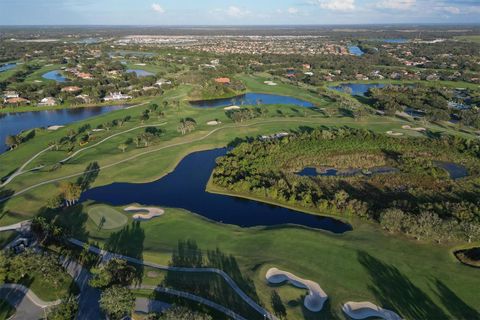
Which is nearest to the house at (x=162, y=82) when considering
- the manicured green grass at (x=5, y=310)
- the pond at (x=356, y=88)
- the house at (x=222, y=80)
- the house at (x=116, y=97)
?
the house at (x=116, y=97)

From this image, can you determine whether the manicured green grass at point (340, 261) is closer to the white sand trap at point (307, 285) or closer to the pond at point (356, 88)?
the white sand trap at point (307, 285)

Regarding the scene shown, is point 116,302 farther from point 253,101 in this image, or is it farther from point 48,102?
point 48,102

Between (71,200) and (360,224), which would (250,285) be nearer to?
(360,224)

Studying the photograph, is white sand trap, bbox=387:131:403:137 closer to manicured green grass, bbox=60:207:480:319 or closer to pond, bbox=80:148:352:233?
pond, bbox=80:148:352:233

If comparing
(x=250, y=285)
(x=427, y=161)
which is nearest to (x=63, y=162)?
(x=250, y=285)

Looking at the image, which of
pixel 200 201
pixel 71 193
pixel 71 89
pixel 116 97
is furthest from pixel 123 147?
pixel 71 89
